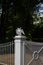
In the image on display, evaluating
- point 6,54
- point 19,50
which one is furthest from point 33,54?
point 6,54

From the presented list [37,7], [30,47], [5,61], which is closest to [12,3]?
[37,7]

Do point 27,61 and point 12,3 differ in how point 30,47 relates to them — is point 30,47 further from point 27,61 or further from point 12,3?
point 12,3

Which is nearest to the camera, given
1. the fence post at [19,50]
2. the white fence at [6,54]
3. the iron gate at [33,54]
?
the fence post at [19,50]

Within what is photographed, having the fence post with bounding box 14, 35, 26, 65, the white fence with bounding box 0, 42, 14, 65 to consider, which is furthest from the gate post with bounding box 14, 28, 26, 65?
the white fence with bounding box 0, 42, 14, 65

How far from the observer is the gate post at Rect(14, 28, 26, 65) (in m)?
7.29

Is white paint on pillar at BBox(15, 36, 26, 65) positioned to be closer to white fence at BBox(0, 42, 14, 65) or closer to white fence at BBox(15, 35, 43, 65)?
white fence at BBox(15, 35, 43, 65)

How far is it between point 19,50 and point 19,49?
0.03 meters

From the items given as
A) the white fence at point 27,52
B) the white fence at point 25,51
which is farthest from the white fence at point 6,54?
the white fence at point 27,52

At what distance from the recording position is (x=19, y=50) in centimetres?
731

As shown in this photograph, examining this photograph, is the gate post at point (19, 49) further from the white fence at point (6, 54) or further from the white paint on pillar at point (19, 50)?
the white fence at point (6, 54)

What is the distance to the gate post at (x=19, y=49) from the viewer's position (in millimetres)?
7285

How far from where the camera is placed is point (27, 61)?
7.59m

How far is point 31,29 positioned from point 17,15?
195 centimetres

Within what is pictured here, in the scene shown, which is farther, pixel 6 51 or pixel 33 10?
pixel 33 10
